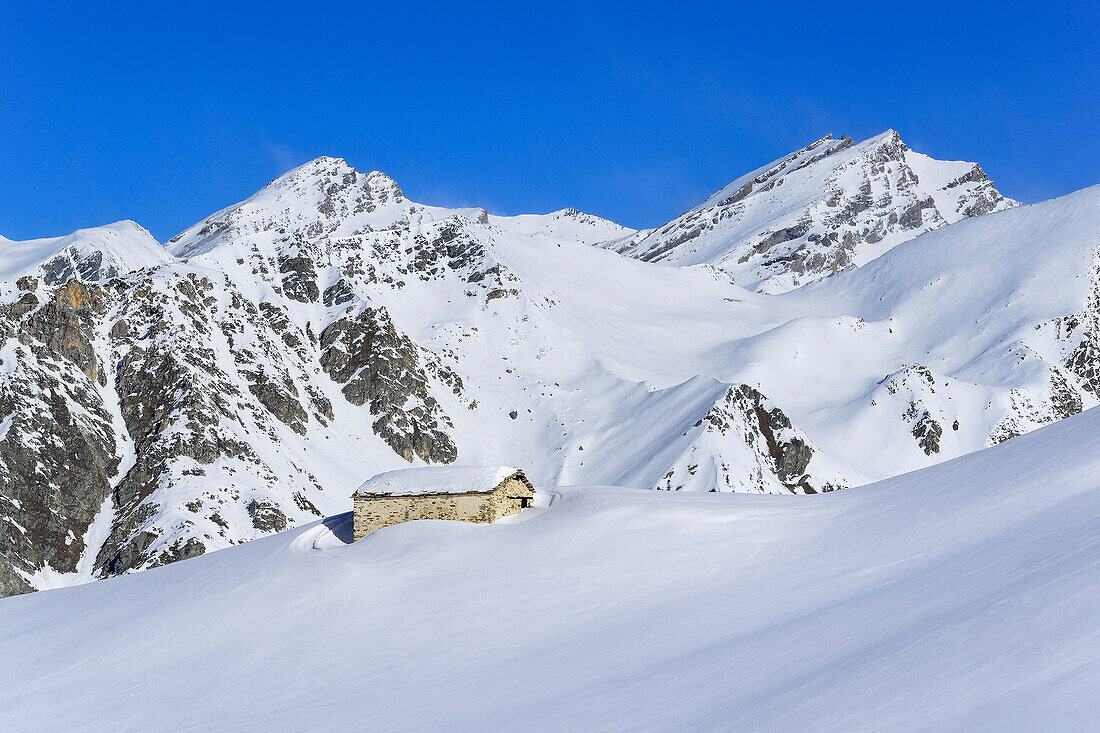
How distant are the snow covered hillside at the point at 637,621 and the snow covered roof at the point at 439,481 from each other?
2130mm

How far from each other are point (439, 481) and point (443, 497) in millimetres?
1057

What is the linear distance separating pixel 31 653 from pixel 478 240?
123 metres

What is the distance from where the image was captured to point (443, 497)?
Result: 3859cm

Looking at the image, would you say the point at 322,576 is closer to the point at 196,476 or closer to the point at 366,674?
the point at 366,674

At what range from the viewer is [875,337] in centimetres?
14675

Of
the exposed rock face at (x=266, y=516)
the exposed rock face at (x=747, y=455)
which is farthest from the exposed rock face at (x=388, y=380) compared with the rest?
the exposed rock face at (x=747, y=455)

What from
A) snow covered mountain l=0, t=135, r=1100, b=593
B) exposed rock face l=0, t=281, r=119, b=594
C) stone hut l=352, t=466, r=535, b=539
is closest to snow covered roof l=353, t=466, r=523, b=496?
stone hut l=352, t=466, r=535, b=539

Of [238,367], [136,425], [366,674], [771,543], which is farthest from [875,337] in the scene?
[366,674]

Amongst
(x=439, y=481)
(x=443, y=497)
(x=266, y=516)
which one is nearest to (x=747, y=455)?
(x=266, y=516)

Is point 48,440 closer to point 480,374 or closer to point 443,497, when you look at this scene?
point 480,374

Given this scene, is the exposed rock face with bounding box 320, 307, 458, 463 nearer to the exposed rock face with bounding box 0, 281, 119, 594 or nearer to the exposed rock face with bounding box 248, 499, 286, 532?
the exposed rock face with bounding box 248, 499, 286, 532

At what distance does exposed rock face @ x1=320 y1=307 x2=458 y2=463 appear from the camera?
11400 centimetres

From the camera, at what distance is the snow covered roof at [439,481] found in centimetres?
3841

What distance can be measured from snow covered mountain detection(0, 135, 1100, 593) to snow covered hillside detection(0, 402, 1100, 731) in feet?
174
